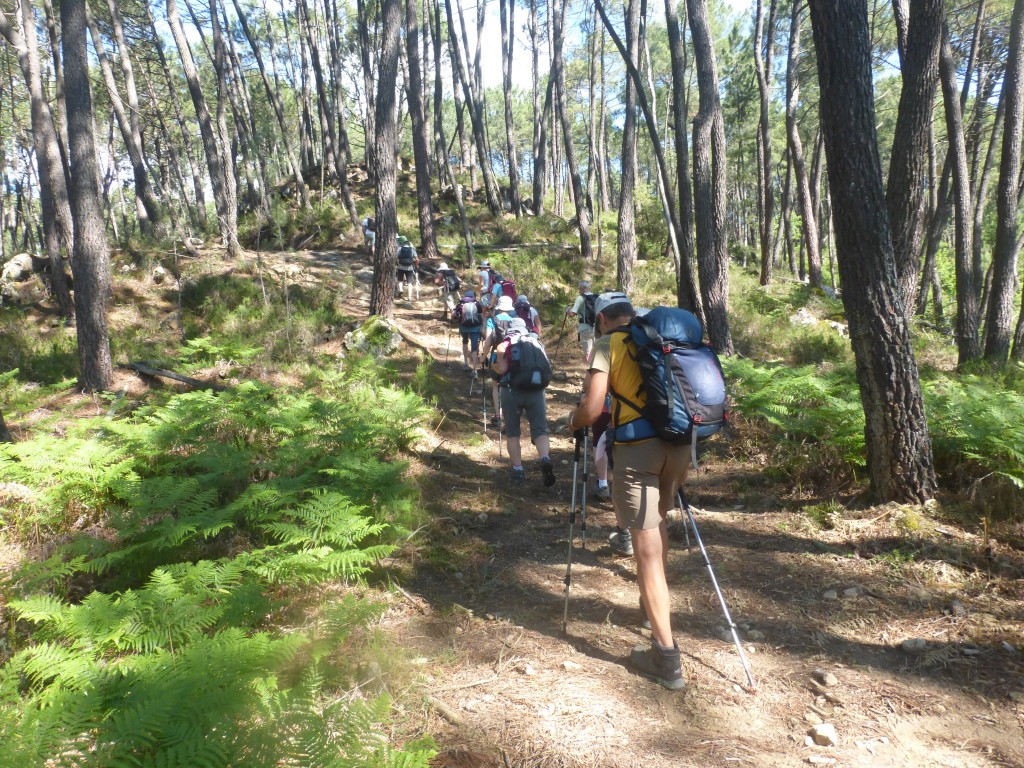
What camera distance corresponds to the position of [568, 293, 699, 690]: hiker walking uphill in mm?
3055

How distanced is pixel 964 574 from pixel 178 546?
18.4 ft

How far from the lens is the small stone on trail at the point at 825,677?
3.03 metres

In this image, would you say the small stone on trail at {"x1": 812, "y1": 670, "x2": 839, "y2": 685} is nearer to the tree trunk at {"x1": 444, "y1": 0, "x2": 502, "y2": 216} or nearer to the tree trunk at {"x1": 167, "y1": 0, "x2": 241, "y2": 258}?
the tree trunk at {"x1": 167, "y1": 0, "x2": 241, "y2": 258}

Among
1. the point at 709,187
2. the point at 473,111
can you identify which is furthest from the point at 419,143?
the point at 709,187

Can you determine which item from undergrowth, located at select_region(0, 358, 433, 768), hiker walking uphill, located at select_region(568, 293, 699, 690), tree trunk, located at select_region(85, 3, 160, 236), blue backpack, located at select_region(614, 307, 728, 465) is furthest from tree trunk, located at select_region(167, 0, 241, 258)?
blue backpack, located at select_region(614, 307, 728, 465)

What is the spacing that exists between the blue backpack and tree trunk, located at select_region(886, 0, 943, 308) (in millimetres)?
4311

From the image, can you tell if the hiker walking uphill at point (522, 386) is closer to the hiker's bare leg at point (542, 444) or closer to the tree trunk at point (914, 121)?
the hiker's bare leg at point (542, 444)

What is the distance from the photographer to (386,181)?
11.7 m

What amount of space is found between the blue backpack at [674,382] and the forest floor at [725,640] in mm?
1427

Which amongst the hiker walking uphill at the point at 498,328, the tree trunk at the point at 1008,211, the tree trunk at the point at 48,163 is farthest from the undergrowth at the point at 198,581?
the tree trunk at the point at 1008,211

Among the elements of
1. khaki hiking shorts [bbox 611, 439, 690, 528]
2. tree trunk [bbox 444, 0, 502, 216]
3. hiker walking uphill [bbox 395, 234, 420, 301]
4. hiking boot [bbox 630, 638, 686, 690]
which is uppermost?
tree trunk [bbox 444, 0, 502, 216]

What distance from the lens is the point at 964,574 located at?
12.6ft

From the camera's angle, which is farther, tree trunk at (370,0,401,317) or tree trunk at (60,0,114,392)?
tree trunk at (370,0,401,317)

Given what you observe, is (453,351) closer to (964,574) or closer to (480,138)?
Answer: (964,574)
